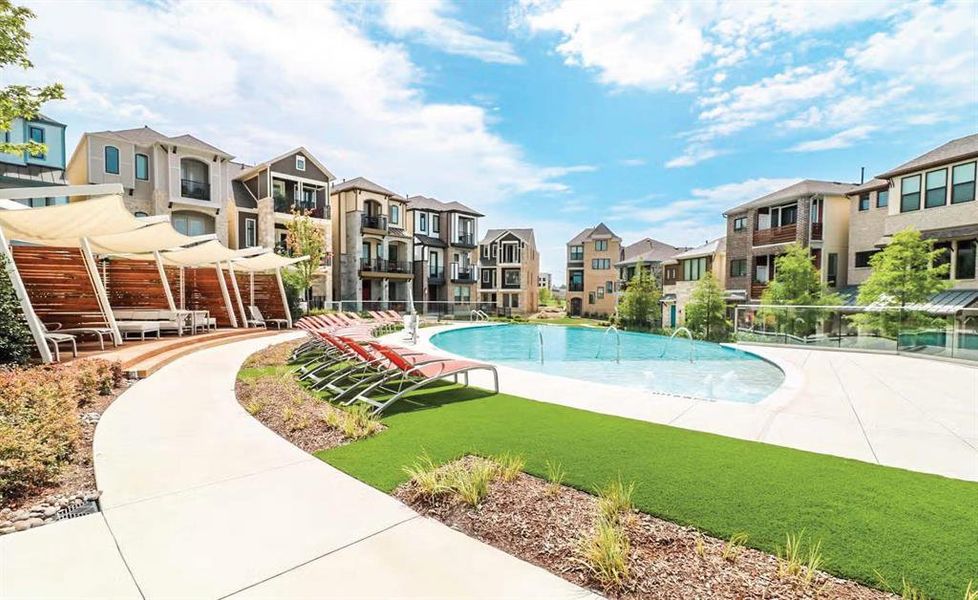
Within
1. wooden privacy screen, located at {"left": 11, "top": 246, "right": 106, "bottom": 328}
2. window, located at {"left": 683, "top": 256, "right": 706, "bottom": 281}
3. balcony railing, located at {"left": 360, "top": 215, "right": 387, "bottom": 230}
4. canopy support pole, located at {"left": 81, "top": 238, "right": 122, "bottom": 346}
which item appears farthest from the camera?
balcony railing, located at {"left": 360, "top": 215, "right": 387, "bottom": 230}

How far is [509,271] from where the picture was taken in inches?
1907

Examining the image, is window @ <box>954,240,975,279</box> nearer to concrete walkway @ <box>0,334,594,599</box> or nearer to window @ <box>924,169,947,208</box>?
window @ <box>924,169,947,208</box>

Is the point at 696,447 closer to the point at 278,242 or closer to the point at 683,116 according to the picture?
the point at 683,116

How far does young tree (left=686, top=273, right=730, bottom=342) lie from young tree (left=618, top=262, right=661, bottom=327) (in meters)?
5.80

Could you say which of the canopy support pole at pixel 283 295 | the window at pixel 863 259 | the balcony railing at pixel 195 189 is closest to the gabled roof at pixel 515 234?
the balcony railing at pixel 195 189

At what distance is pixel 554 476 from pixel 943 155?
25.7 m

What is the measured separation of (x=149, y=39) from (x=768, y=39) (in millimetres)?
15369

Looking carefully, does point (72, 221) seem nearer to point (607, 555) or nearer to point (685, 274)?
point (607, 555)

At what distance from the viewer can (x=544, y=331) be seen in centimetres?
2742

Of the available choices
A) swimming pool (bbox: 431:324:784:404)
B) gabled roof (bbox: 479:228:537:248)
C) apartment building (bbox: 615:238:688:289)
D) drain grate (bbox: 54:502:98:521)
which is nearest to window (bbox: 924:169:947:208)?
swimming pool (bbox: 431:324:784:404)

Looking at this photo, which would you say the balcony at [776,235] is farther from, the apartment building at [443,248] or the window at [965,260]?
the apartment building at [443,248]

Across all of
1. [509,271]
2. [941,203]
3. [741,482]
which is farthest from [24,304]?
[509,271]

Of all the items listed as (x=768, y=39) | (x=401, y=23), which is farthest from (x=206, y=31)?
(x=768, y=39)

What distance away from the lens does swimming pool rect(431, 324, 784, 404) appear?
35.2 ft
